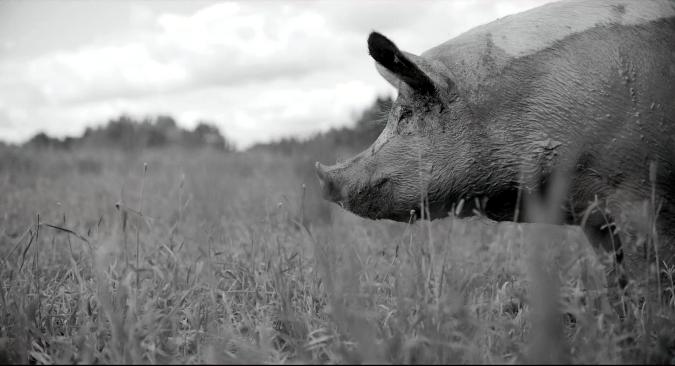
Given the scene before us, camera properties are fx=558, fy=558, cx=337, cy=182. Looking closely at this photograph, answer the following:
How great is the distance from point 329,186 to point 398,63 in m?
0.84

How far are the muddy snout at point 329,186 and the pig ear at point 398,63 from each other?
694 millimetres

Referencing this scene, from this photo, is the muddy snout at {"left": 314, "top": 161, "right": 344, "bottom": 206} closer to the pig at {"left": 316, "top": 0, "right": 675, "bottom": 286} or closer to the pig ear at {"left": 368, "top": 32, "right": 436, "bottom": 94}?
the pig at {"left": 316, "top": 0, "right": 675, "bottom": 286}

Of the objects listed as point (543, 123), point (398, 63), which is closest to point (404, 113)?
point (398, 63)

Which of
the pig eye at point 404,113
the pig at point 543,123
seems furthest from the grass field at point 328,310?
the pig eye at point 404,113

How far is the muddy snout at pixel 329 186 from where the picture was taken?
3.12 m

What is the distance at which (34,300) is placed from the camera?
7.92 feet

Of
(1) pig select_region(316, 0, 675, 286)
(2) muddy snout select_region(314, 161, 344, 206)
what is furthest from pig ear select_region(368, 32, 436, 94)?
(2) muddy snout select_region(314, 161, 344, 206)

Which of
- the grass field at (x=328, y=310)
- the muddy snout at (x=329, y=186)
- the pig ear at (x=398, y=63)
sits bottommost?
the grass field at (x=328, y=310)

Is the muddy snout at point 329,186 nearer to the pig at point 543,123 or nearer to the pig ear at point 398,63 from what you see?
the pig at point 543,123

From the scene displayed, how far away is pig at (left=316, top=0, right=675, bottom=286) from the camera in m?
2.38

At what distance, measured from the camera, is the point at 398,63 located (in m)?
2.69

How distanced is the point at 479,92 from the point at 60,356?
6.89ft

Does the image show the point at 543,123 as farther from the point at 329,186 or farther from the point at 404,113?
the point at 329,186

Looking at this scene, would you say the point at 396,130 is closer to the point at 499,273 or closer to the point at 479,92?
the point at 479,92
